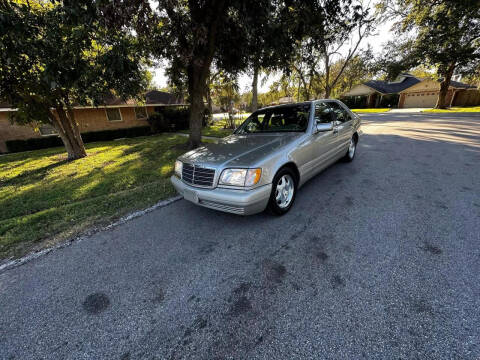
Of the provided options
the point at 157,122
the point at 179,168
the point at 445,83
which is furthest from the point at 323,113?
the point at 445,83

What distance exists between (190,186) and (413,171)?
16.1ft

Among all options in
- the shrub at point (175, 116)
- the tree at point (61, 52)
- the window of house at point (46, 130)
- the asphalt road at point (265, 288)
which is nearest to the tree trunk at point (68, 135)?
the tree at point (61, 52)

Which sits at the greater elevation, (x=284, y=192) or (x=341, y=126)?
(x=341, y=126)

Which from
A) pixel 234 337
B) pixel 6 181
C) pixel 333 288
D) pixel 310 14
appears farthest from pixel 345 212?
pixel 6 181

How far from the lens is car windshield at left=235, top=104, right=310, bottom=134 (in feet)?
11.9

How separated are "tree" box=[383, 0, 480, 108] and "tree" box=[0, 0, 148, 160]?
21260 millimetres

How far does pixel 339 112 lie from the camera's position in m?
4.66

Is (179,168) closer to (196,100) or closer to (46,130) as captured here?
(196,100)

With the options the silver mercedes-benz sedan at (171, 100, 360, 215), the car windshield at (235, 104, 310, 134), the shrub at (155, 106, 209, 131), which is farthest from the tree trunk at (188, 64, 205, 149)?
the shrub at (155, 106, 209, 131)

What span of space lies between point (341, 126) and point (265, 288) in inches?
151

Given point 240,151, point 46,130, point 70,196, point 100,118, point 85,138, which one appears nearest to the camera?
point 240,151

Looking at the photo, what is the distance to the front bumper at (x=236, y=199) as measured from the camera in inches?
96.8

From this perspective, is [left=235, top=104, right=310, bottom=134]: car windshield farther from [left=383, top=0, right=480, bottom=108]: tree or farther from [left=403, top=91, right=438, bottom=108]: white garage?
[left=403, top=91, right=438, bottom=108]: white garage

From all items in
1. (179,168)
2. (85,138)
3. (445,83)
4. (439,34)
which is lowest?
(85,138)
